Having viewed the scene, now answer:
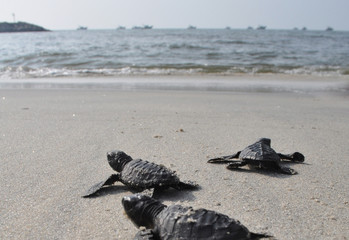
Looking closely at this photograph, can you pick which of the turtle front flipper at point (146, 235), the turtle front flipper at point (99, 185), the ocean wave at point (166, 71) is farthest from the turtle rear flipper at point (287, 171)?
the ocean wave at point (166, 71)

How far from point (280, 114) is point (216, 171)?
2.90 m

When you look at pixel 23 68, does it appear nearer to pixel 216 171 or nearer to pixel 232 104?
pixel 232 104

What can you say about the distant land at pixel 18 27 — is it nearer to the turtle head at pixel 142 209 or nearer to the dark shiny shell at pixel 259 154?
the dark shiny shell at pixel 259 154

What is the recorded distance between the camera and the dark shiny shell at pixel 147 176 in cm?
248

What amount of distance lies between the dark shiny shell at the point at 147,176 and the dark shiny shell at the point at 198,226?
67 cm

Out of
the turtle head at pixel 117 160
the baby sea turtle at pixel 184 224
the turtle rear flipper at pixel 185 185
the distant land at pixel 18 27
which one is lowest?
the distant land at pixel 18 27

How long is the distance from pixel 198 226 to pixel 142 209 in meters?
0.40

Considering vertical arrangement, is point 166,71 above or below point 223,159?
below

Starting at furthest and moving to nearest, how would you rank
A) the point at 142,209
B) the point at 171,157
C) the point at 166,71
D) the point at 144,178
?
1. the point at 166,71
2. the point at 171,157
3. the point at 144,178
4. the point at 142,209

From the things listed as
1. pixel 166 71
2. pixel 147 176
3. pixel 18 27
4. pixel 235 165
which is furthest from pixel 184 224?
pixel 18 27

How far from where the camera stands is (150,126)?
4617mm

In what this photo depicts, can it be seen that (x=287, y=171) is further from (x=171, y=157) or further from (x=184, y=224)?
(x=184, y=224)

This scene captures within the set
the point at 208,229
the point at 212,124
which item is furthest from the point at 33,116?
the point at 208,229

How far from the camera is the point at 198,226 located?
167cm
